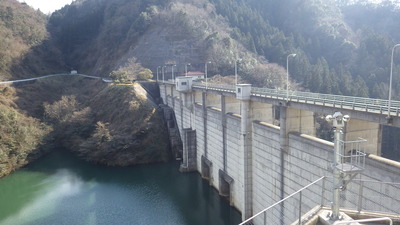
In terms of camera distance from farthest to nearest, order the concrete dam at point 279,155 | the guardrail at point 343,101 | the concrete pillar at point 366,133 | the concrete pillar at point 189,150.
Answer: the concrete pillar at point 189,150, the concrete pillar at point 366,133, the guardrail at point 343,101, the concrete dam at point 279,155

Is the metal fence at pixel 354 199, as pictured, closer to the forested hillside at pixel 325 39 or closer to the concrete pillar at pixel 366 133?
the concrete pillar at pixel 366 133

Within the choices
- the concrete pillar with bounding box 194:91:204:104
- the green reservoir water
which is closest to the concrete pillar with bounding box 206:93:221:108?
the concrete pillar with bounding box 194:91:204:104

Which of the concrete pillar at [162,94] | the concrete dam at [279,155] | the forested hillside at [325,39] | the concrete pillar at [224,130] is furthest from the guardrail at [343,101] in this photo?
the forested hillside at [325,39]

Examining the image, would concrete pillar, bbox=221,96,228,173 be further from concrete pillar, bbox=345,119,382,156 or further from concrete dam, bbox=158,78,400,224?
concrete pillar, bbox=345,119,382,156

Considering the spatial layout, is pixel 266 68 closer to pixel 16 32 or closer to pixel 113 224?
pixel 113 224

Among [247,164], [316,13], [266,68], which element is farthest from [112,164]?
[316,13]

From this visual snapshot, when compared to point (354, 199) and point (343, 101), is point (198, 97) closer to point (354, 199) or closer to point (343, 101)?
point (343, 101)
